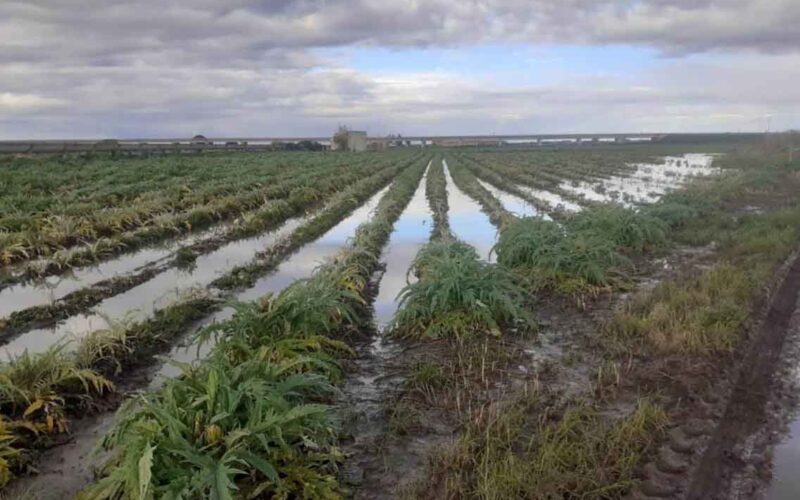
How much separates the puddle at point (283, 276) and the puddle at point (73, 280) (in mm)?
2253

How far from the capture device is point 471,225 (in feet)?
52.8

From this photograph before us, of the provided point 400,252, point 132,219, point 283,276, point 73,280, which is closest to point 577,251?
point 400,252

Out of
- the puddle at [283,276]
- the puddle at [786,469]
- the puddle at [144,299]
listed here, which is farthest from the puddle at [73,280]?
the puddle at [786,469]

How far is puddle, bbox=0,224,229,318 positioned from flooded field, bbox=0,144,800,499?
6 centimetres

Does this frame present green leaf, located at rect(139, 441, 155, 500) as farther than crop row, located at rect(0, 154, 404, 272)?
No

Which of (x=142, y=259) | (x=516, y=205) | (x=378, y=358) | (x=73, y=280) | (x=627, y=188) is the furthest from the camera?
(x=627, y=188)

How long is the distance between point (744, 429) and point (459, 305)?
11.1 feet

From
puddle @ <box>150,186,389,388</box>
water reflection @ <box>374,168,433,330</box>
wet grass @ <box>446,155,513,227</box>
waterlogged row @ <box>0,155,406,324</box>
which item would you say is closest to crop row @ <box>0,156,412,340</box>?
waterlogged row @ <box>0,155,406,324</box>

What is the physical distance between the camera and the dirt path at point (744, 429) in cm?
388

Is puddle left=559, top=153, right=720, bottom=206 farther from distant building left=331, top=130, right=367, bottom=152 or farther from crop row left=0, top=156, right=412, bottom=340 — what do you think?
distant building left=331, top=130, right=367, bottom=152

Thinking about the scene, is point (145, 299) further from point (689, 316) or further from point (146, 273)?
point (689, 316)

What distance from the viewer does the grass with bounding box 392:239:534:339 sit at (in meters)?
7.06

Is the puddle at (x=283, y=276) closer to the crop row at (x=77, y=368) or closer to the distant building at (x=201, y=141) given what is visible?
the crop row at (x=77, y=368)

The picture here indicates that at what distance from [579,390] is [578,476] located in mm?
1708
